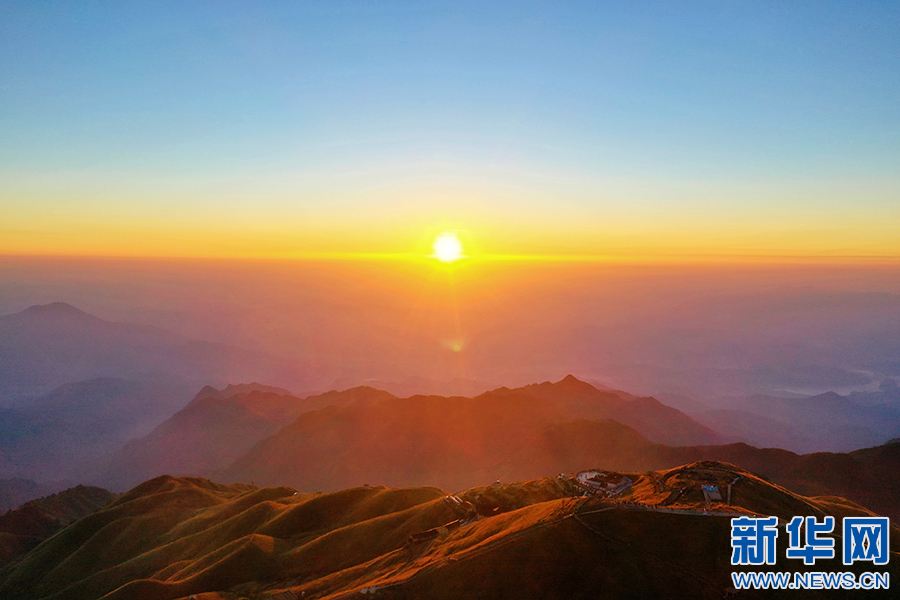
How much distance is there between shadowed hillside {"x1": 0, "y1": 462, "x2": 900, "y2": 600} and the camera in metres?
51.3

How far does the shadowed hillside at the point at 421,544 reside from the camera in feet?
168

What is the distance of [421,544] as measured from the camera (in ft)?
241

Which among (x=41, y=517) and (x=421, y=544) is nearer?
(x=421, y=544)

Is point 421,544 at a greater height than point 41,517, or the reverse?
point 421,544

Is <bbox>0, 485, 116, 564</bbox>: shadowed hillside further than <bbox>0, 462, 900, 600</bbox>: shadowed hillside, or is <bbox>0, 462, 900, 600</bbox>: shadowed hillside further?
<bbox>0, 485, 116, 564</bbox>: shadowed hillside

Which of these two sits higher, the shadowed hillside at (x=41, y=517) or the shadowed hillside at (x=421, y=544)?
the shadowed hillside at (x=421, y=544)

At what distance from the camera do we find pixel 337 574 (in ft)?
247

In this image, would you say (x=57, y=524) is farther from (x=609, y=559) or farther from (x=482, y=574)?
(x=609, y=559)

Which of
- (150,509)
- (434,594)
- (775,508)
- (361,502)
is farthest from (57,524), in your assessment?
(775,508)

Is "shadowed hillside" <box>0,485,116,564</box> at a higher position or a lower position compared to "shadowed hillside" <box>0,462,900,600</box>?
lower

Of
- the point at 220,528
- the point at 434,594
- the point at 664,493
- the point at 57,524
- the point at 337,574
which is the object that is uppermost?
the point at 664,493

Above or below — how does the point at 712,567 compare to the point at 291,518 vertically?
above

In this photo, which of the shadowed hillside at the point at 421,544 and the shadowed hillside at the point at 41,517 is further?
the shadowed hillside at the point at 41,517

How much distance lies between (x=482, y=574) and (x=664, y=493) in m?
30.3
